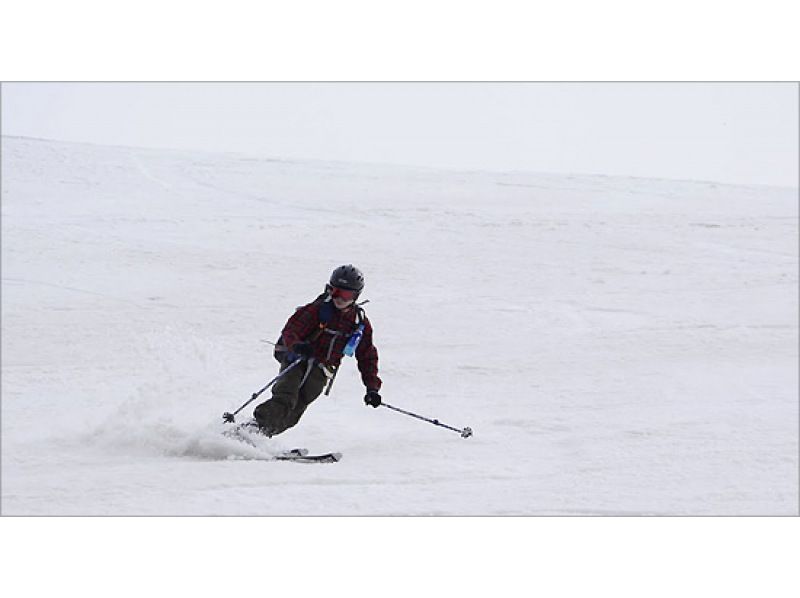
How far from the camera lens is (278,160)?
15.3m

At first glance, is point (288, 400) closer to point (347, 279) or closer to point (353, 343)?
point (353, 343)

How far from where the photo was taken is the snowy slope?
5629 millimetres

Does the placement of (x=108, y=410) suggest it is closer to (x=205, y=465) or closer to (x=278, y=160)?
(x=205, y=465)

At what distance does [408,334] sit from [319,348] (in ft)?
11.6

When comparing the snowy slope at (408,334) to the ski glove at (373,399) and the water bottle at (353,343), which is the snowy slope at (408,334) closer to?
the ski glove at (373,399)

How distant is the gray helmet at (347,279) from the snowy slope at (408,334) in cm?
106

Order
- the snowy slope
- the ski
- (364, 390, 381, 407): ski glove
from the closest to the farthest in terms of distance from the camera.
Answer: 1. the snowy slope
2. the ski
3. (364, 390, 381, 407): ski glove

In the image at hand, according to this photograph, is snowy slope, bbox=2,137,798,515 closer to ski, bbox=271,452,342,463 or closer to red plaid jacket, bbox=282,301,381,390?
ski, bbox=271,452,342,463

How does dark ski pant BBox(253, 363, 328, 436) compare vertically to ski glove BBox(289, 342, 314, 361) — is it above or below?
below

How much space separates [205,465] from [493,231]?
7.66 meters

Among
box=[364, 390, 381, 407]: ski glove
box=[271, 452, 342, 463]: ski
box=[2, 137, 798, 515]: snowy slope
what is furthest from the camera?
box=[364, 390, 381, 407]: ski glove

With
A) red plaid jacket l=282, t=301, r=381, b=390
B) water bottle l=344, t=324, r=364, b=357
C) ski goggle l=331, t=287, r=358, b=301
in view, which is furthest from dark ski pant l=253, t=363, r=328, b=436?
ski goggle l=331, t=287, r=358, b=301

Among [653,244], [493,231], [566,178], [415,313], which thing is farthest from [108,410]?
[566,178]

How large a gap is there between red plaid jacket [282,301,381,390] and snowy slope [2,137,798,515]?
63cm
